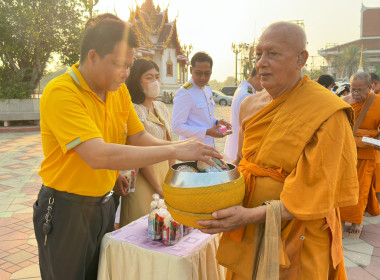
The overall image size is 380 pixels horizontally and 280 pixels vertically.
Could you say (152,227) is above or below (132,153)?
below

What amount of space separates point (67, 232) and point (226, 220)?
3.38 feet

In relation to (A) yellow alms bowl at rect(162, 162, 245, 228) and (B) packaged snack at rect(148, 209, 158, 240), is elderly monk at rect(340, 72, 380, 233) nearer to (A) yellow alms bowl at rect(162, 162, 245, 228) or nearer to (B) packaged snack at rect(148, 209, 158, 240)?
(B) packaged snack at rect(148, 209, 158, 240)

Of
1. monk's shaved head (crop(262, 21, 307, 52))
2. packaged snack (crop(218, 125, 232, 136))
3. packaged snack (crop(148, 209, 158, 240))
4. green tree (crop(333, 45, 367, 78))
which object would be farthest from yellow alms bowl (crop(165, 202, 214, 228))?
green tree (crop(333, 45, 367, 78))

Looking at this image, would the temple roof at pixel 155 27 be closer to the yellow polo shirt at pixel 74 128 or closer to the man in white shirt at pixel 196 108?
the man in white shirt at pixel 196 108

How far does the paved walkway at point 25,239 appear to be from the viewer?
3.53 metres

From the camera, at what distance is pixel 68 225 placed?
1974 millimetres

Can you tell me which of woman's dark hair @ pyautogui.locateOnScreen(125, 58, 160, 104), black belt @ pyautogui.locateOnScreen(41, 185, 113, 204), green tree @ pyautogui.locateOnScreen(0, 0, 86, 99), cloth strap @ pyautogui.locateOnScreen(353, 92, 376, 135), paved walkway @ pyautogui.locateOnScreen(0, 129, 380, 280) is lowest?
paved walkway @ pyautogui.locateOnScreen(0, 129, 380, 280)

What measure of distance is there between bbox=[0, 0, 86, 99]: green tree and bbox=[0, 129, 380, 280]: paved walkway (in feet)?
28.7

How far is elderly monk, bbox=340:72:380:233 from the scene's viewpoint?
15.0ft

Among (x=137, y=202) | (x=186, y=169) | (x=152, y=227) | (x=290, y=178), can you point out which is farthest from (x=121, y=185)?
(x=290, y=178)

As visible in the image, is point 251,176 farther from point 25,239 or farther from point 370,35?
point 370,35

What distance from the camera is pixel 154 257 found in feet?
6.93

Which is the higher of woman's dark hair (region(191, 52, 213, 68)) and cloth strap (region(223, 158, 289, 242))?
woman's dark hair (region(191, 52, 213, 68))

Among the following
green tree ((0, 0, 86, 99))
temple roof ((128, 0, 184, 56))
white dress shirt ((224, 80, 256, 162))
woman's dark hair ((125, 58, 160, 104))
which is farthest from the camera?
temple roof ((128, 0, 184, 56))
